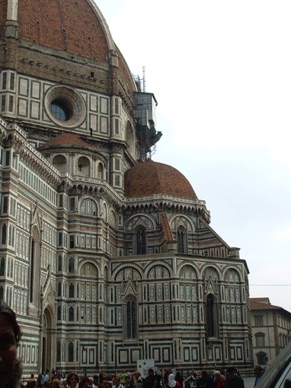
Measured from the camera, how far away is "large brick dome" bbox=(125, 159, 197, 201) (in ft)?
168

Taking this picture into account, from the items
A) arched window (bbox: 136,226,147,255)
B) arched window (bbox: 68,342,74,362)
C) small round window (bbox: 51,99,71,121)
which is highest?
small round window (bbox: 51,99,71,121)

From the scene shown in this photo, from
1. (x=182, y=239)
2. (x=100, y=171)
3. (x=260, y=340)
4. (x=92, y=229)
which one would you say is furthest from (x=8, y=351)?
(x=260, y=340)

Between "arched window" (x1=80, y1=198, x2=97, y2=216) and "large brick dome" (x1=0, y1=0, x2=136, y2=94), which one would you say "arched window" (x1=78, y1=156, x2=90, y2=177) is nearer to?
"arched window" (x1=80, y1=198, x2=97, y2=216)

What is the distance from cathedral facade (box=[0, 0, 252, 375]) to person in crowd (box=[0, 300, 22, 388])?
107 feet

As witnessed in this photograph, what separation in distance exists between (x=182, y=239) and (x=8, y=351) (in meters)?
49.0

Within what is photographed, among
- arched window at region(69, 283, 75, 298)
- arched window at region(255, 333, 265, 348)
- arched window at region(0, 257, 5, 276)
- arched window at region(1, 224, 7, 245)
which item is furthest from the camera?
arched window at region(255, 333, 265, 348)

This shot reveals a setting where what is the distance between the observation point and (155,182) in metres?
51.3

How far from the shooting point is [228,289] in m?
47.1

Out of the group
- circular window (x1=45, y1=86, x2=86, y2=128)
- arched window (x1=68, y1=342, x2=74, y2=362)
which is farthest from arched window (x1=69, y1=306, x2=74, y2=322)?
circular window (x1=45, y1=86, x2=86, y2=128)

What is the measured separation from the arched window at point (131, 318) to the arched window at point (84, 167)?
10.1m

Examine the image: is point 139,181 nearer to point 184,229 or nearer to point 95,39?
point 184,229

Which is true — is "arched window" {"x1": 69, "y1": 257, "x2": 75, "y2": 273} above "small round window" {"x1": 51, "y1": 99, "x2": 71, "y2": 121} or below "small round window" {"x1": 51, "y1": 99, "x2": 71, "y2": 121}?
below

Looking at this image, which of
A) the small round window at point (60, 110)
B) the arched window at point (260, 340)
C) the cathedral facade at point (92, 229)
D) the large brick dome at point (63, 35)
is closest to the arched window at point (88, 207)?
the cathedral facade at point (92, 229)

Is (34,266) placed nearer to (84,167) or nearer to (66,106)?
(84,167)
